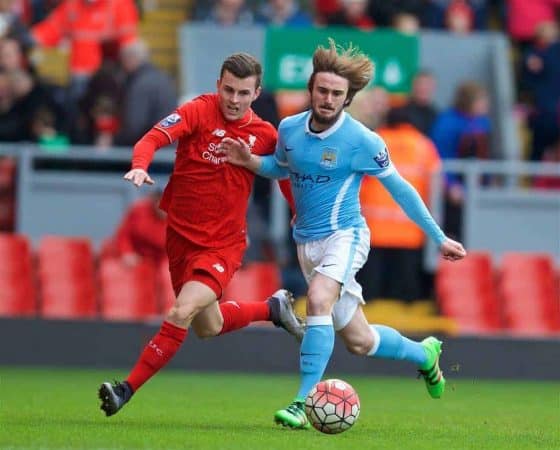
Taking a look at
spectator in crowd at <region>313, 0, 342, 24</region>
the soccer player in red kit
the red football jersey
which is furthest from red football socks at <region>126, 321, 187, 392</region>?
spectator in crowd at <region>313, 0, 342, 24</region>

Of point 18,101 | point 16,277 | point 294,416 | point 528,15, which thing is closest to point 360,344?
point 294,416

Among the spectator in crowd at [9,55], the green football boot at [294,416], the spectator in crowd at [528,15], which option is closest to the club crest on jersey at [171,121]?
the green football boot at [294,416]

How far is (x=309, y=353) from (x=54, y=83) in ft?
26.1

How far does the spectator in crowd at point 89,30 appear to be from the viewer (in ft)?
55.1

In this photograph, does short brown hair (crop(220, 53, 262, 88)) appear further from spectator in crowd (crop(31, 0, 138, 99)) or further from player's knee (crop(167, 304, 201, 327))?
spectator in crowd (crop(31, 0, 138, 99))

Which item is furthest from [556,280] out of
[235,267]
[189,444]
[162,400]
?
[189,444]

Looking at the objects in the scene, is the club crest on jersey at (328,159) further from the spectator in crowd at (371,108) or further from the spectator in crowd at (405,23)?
the spectator in crowd at (405,23)

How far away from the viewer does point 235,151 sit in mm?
9742

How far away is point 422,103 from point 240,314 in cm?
648

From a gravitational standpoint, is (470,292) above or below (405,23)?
below

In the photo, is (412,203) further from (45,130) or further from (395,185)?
(45,130)

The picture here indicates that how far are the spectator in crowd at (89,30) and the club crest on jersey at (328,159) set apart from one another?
7661mm

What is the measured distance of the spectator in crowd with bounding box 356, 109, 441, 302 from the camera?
604 inches

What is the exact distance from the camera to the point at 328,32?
16516 millimetres
